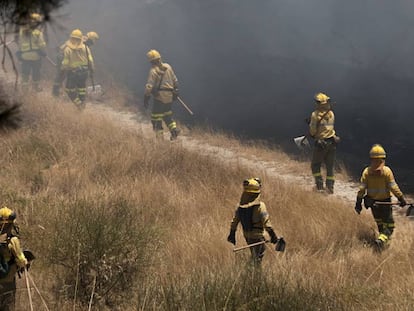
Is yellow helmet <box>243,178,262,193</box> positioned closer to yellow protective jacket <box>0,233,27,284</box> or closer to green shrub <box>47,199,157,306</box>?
green shrub <box>47,199,157,306</box>

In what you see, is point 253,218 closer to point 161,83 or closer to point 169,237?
point 169,237

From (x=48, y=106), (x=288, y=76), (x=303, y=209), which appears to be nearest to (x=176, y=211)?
(x=303, y=209)

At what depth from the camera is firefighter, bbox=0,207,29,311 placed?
4.18 metres

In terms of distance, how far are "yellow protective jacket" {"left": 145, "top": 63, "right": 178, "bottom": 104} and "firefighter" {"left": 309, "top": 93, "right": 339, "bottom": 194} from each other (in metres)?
3.08

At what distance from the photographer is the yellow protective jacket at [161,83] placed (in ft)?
33.7

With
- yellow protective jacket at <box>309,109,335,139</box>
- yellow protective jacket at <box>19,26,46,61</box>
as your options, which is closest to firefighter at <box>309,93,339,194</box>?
yellow protective jacket at <box>309,109,335,139</box>

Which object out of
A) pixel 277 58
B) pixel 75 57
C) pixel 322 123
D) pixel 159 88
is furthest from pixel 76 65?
pixel 277 58

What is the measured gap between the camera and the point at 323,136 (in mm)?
8258

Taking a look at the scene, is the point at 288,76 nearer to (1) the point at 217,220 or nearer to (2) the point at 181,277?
(1) the point at 217,220

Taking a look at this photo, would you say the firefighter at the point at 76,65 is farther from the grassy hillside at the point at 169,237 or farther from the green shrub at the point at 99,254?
the green shrub at the point at 99,254

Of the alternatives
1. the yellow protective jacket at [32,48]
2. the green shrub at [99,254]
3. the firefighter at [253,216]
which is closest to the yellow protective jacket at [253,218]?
the firefighter at [253,216]

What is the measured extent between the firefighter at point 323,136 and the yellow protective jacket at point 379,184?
200cm

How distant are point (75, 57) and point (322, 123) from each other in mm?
6020

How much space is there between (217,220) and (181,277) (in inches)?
71.3
